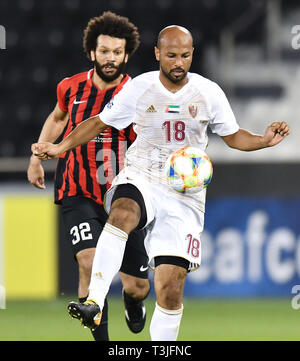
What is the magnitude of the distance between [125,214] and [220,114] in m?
0.80

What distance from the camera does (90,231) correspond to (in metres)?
6.13

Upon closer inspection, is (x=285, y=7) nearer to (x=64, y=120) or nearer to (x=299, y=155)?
(x=299, y=155)

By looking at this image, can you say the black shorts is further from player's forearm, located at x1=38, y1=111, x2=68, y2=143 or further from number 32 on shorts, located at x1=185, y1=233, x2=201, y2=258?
number 32 on shorts, located at x1=185, y1=233, x2=201, y2=258

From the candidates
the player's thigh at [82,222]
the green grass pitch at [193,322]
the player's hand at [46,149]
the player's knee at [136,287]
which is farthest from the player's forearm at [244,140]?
the green grass pitch at [193,322]

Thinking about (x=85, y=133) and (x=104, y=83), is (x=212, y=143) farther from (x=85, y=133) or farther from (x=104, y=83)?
(x=85, y=133)

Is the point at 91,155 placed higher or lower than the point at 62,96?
lower

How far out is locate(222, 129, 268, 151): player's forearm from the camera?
548cm

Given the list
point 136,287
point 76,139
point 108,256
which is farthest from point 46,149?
point 136,287

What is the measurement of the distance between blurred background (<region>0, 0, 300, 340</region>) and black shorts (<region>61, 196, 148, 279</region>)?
1.99 metres

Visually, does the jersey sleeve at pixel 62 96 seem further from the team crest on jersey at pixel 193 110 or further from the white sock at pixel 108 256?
the white sock at pixel 108 256

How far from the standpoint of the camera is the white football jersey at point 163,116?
17.7 ft

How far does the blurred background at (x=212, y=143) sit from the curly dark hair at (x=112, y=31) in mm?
2747

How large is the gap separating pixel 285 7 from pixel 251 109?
5.93 feet

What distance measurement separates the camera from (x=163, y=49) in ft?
17.4
